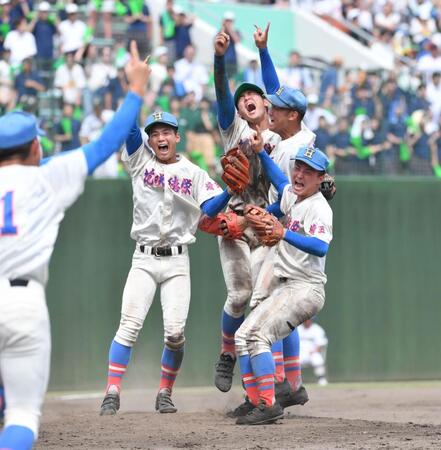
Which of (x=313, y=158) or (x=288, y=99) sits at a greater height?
(x=288, y=99)

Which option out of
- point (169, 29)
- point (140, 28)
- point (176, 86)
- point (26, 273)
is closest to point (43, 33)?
point (176, 86)

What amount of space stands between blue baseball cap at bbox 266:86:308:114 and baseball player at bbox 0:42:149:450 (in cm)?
295

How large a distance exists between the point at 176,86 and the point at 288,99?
26.3ft

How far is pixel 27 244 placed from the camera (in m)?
5.30

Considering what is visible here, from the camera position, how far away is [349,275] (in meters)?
13.7

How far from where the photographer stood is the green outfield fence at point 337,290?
12805mm

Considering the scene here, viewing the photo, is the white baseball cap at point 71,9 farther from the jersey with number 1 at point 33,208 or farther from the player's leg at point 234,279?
the jersey with number 1 at point 33,208

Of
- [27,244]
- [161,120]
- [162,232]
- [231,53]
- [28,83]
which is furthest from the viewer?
[231,53]

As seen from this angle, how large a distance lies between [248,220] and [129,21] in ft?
37.9

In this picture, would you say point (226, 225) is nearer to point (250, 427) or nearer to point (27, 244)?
point (250, 427)

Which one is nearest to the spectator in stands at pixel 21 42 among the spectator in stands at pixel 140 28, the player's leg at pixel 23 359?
the spectator in stands at pixel 140 28

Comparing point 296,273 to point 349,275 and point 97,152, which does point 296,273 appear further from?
point 349,275

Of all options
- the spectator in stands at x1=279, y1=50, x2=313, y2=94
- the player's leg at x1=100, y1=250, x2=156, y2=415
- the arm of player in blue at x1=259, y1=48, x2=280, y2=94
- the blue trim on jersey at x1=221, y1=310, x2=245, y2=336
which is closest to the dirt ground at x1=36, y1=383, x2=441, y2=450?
the player's leg at x1=100, y1=250, x2=156, y2=415

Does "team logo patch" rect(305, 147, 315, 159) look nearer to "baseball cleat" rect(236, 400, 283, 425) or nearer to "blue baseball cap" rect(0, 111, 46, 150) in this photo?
"baseball cleat" rect(236, 400, 283, 425)
